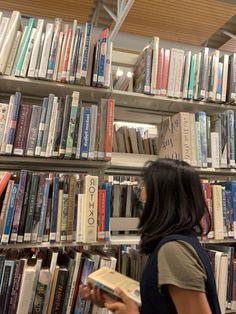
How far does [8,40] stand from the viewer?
1484 millimetres

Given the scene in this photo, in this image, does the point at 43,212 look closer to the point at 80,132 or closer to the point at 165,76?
the point at 80,132

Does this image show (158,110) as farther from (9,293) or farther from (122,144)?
(9,293)

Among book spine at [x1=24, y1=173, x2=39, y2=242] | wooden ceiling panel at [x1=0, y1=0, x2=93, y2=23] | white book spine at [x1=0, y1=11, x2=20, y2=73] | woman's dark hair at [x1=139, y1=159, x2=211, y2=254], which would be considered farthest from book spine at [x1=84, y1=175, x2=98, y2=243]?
wooden ceiling panel at [x1=0, y1=0, x2=93, y2=23]

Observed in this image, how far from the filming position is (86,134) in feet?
5.09

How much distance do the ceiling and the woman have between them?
75.8 inches

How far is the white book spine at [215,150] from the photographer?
1781 mm

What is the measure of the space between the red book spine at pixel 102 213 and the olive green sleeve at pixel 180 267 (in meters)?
0.69

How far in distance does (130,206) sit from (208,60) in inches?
40.1

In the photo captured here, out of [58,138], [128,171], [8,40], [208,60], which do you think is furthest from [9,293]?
[208,60]

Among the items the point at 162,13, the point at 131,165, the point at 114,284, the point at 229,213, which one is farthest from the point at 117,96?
the point at 162,13

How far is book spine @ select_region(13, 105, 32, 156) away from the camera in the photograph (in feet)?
4.79

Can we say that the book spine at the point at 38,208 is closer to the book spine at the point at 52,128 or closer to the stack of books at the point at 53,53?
the book spine at the point at 52,128

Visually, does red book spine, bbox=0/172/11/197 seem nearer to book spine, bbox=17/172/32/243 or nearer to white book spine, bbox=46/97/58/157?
book spine, bbox=17/172/32/243

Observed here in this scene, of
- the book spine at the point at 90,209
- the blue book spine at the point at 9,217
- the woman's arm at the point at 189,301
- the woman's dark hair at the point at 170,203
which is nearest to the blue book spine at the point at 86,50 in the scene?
the book spine at the point at 90,209
